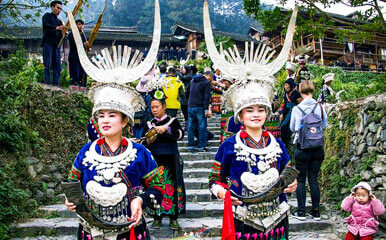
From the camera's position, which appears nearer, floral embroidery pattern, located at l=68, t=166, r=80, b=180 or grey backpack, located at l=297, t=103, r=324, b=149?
floral embroidery pattern, located at l=68, t=166, r=80, b=180

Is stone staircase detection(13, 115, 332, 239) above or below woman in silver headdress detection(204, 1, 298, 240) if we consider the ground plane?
below

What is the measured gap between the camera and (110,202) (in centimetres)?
289

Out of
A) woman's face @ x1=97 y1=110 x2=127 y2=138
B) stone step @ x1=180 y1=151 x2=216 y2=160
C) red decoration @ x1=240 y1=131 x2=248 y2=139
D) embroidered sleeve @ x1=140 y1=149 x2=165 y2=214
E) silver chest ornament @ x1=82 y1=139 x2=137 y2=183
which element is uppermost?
woman's face @ x1=97 y1=110 x2=127 y2=138

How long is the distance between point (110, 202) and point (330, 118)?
19.4ft

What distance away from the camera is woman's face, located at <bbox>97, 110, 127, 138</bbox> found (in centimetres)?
301

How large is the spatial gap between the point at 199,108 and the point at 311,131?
3.47 m

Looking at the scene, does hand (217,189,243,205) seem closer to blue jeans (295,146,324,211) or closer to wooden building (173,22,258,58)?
blue jeans (295,146,324,211)

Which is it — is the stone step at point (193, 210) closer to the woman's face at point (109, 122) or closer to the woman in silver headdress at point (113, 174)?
the woman in silver headdress at point (113, 174)

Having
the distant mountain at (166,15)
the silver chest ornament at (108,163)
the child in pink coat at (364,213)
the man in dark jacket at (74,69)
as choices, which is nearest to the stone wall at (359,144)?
the child in pink coat at (364,213)

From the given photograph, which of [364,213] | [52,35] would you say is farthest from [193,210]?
[52,35]

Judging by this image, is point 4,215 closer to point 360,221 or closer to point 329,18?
point 360,221

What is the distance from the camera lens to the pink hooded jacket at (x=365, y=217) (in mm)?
4621

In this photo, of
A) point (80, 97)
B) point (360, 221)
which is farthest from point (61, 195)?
point (360, 221)

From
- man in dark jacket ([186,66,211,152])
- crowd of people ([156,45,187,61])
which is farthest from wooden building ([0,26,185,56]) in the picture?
man in dark jacket ([186,66,211,152])
